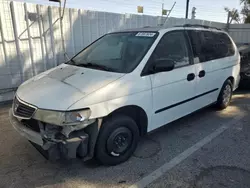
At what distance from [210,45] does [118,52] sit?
6.55 feet

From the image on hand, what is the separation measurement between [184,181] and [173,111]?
3.84 ft

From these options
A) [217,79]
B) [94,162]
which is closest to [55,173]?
[94,162]

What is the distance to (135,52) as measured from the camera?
315cm

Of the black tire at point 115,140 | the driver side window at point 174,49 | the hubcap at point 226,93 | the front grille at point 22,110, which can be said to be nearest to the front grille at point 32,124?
the front grille at point 22,110

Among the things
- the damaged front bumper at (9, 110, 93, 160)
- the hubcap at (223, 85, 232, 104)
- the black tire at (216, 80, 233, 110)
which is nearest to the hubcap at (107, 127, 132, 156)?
the damaged front bumper at (9, 110, 93, 160)

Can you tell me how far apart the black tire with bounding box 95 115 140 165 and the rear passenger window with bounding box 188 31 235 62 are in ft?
5.99

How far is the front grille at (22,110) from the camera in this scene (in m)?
2.48

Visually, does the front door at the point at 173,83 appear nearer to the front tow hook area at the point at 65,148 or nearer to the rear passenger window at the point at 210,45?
the rear passenger window at the point at 210,45

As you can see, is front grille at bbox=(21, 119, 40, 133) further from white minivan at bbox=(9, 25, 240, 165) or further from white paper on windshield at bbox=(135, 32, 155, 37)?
white paper on windshield at bbox=(135, 32, 155, 37)

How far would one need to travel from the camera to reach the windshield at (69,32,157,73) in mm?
3031

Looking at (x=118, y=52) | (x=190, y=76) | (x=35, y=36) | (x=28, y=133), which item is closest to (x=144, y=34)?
(x=118, y=52)

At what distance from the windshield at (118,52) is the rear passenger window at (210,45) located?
974 mm

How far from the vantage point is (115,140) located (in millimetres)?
2807

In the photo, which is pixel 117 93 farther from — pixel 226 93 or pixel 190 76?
pixel 226 93
